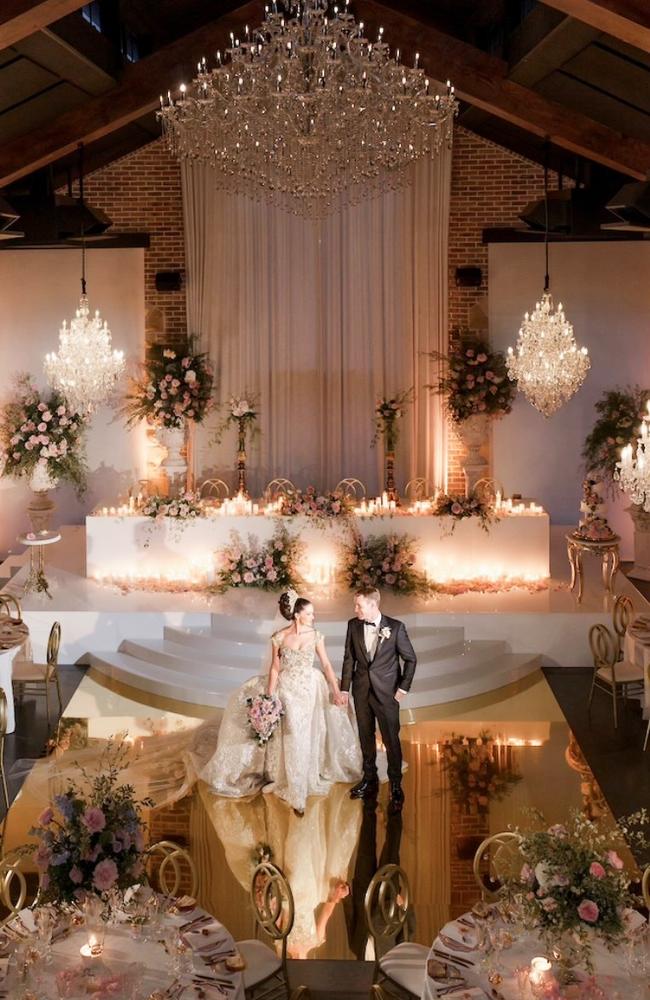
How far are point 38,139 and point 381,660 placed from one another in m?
6.70

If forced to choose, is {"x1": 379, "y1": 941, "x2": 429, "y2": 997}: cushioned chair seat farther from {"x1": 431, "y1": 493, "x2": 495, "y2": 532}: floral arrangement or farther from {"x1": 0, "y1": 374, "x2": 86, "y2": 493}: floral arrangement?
{"x1": 0, "y1": 374, "x2": 86, "y2": 493}: floral arrangement

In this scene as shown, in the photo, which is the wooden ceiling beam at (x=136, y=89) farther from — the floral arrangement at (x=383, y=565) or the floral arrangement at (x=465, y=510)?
the floral arrangement at (x=465, y=510)

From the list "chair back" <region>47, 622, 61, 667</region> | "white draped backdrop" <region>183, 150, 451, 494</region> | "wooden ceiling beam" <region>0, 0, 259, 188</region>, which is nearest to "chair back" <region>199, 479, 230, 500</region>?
"white draped backdrop" <region>183, 150, 451, 494</region>

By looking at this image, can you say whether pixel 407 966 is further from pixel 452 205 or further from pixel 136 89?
pixel 452 205

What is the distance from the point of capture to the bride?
834 cm

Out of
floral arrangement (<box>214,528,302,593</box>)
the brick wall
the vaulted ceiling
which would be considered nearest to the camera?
the vaulted ceiling

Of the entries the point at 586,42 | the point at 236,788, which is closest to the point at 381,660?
the point at 236,788

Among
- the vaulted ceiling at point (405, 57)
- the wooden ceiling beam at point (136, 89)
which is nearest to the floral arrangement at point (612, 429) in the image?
the vaulted ceiling at point (405, 57)

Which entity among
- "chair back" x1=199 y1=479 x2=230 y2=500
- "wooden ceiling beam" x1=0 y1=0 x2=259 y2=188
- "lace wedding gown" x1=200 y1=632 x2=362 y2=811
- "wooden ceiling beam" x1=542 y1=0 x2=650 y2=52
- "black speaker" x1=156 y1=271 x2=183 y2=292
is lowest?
"lace wedding gown" x1=200 y1=632 x2=362 y2=811

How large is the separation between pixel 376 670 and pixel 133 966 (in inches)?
134

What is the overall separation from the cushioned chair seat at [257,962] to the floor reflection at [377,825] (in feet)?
2.14

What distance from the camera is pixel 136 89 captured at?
12.2m

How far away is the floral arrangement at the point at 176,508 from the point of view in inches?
491

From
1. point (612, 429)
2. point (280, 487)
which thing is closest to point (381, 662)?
point (280, 487)
